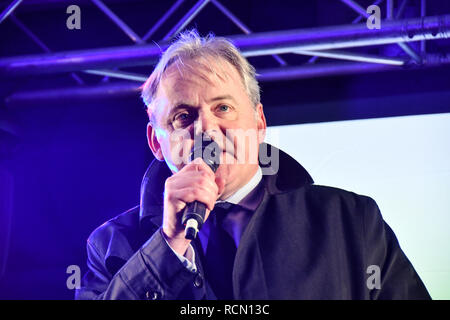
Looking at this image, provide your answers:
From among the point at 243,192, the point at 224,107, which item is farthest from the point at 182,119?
the point at 243,192

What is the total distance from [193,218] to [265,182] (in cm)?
59

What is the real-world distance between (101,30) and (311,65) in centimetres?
122

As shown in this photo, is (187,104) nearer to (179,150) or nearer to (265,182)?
(179,150)

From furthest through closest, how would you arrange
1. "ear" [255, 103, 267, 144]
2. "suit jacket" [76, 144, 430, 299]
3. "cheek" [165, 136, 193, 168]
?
"ear" [255, 103, 267, 144], "cheek" [165, 136, 193, 168], "suit jacket" [76, 144, 430, 299]

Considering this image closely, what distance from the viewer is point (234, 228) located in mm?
1838

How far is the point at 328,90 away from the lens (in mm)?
2924

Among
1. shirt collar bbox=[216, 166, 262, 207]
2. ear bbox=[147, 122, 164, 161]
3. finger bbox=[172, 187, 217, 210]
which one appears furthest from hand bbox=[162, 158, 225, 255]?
ear bbox=[147, 122, 164, 161]

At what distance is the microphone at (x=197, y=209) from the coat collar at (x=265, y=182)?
351 mm

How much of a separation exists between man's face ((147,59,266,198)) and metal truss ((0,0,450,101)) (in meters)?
0.61

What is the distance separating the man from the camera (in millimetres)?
1701

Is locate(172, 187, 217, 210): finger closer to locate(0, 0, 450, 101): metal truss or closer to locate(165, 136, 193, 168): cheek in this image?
locate(165, 136, 193, 168): cheek

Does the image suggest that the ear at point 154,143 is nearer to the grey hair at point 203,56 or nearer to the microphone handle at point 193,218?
the grey hair at point 203,56

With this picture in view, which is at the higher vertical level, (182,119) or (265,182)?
(182,119)
